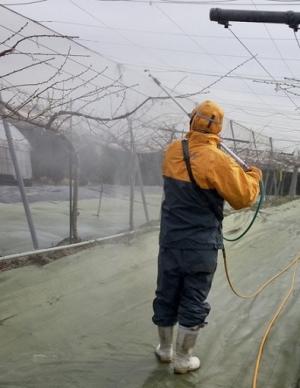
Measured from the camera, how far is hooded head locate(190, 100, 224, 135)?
2883mm

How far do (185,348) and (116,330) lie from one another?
831mm

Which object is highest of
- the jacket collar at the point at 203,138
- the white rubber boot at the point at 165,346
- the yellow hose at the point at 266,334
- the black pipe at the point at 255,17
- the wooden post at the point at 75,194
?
the black pipe at the point at 255,17

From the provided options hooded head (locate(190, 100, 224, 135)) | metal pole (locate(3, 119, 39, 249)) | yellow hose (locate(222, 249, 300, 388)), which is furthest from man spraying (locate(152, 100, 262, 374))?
metal pole (locate(3, 119, 39, 249))

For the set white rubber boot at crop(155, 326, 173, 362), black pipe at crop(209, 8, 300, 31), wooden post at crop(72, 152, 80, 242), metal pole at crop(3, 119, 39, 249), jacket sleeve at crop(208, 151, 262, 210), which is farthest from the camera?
wooden post at crop(72, 152, 80, 242)

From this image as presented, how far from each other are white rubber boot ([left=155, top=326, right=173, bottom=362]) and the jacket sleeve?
92 centimetres

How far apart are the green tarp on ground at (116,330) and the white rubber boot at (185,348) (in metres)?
0.06

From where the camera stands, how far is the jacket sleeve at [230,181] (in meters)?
2.74

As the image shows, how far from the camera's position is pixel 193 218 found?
287 centimetres

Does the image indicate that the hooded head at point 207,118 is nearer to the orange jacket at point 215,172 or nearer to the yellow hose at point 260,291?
the orange jacket at point 215,172

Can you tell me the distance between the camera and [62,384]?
2.74 metres

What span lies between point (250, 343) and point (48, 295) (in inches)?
70.7

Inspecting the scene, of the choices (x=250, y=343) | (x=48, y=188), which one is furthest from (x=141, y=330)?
(x=48, y=188)

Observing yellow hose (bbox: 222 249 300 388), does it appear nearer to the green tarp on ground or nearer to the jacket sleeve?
the green tarp on ground

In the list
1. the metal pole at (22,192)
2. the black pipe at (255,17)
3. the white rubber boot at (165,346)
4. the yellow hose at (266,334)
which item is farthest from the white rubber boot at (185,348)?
the metal pole at (22,192)
